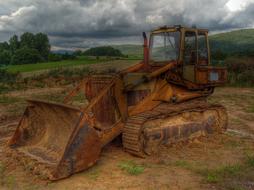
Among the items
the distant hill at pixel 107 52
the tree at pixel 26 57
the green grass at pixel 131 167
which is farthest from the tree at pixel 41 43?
the green grass at pixel 131 167

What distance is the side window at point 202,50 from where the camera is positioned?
9091 mm

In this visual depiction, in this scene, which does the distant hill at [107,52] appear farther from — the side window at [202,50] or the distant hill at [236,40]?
the distant hill at [236,40]

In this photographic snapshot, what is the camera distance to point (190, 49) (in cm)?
876

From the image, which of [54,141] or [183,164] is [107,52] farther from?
[183,164]

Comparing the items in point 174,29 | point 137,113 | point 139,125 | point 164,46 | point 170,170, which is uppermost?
point 174,29

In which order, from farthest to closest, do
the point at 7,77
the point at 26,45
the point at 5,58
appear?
1. the point at 26,45
2. the point at 5,58
3. the point at 7,77

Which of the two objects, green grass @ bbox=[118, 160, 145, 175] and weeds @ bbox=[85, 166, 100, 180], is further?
green grass @ bbox=[118, 160, 145, 175]

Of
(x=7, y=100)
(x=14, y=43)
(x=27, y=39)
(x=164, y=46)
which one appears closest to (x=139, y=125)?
(x=164, y=46)

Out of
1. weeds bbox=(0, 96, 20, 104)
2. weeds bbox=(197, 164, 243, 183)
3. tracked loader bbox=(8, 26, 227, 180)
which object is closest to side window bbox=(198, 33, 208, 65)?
tracked loader bbox=(8, 26, 227, 180)

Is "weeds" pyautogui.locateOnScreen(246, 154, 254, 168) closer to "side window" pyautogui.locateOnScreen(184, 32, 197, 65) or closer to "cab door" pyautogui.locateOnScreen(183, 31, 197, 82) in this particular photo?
"cab door" pyautogui.locateOnScreen(183, 31, 197, 82)

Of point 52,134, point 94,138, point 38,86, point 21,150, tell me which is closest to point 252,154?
point 94,138

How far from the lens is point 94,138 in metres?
6.40

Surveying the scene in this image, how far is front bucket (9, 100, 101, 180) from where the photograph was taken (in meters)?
6.08

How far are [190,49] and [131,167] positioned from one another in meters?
3.61
